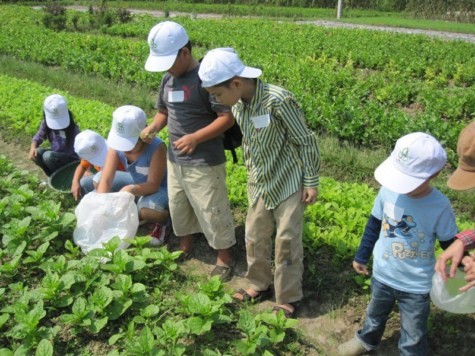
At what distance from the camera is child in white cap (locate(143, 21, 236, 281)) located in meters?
3.26

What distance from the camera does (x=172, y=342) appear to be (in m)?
2.90

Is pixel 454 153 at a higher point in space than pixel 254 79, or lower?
lower

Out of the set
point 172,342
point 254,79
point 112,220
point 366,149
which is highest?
point 254,79

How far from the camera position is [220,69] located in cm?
270

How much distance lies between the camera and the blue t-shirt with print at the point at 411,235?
239 centimetres

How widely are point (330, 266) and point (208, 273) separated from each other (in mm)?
1008

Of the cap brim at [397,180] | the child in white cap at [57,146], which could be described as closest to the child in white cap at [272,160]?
the cap brim at [397,180]

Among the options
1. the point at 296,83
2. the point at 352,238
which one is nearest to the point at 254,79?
the point at 352,238

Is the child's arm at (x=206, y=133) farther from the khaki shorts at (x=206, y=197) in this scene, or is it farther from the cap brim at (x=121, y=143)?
the cap brim at (x=121, y=143)

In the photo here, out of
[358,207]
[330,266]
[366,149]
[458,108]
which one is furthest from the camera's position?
[458,108]

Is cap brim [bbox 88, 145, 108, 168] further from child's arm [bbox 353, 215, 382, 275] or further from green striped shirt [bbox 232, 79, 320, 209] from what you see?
child's arm [bbox 353, 215, 382, 275]

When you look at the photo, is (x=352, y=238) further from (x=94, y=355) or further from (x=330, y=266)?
(x=94, y=355)

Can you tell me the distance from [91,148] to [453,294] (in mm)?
3260

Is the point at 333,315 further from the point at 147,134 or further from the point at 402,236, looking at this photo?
the point at 147,134
